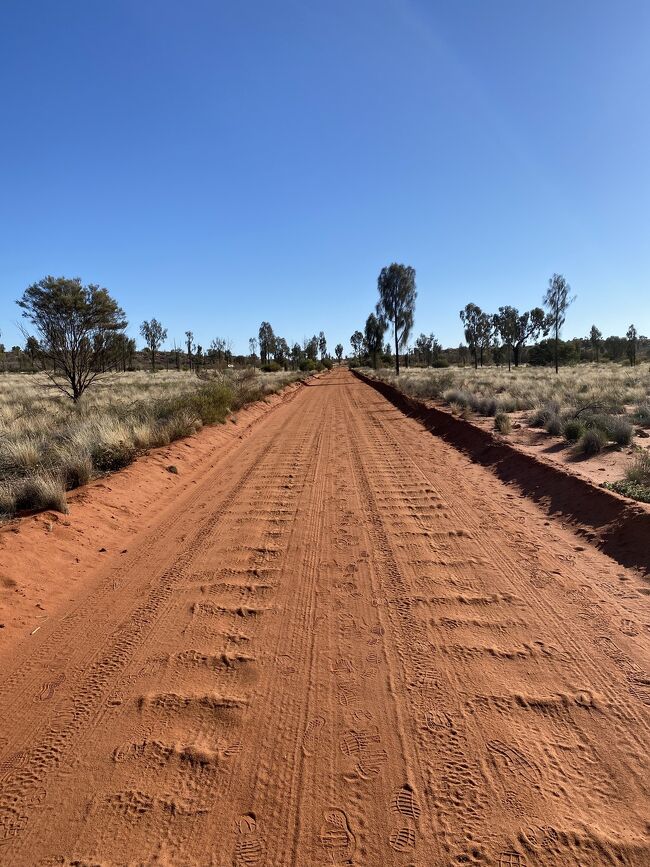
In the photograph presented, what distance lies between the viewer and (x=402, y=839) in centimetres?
220

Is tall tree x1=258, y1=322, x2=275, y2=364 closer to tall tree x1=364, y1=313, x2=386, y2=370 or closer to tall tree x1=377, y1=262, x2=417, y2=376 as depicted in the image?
tall tree x1=364, y1=313, x2=386, y2=370

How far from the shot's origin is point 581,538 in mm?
5910

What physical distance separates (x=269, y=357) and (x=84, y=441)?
274 feet

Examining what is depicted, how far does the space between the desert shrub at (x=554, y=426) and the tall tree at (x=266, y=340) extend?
7697 centimetres

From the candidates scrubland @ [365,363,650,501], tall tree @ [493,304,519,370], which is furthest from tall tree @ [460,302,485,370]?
scrubland @ [365,363,650,501]

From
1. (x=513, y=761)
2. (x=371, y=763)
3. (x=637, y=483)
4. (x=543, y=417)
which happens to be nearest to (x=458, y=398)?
(x=543, y=417)

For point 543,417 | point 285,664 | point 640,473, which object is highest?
point 543,417

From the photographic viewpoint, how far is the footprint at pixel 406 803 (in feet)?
7.69

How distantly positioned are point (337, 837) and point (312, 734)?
635 mm

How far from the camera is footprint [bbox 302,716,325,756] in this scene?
2.75 meters

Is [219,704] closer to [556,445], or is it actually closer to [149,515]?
[149,515]

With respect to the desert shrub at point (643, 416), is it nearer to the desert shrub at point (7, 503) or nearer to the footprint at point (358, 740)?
the footprint at point (358, 740)

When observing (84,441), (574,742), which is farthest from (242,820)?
(84,441)

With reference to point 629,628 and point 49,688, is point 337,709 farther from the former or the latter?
point 629,628
